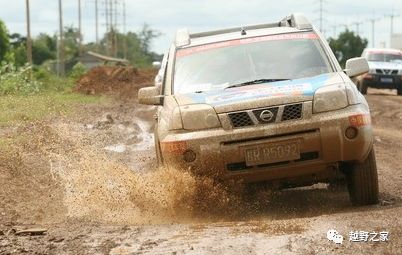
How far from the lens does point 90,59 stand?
98500 millimetres

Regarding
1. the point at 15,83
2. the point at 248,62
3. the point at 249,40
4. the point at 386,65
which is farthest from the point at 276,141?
the point at 15,83

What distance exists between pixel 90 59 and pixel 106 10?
6393mm

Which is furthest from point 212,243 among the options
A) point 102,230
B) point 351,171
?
point 351,171

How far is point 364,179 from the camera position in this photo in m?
6.84

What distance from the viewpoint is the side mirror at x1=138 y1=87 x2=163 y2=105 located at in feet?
25.0

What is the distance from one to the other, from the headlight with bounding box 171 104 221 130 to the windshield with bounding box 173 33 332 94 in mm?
661

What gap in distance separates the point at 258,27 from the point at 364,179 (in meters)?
2.80

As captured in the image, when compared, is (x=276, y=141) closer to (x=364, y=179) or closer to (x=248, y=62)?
(x=364, y=179)

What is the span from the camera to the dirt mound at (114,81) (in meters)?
35.3

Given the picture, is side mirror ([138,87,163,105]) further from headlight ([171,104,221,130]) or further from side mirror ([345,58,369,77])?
side mirror ([345,58,369,77])

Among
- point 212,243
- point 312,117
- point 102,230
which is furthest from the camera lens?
point 312,117

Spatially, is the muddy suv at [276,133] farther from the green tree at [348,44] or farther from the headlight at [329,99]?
the green tree at [348,44]

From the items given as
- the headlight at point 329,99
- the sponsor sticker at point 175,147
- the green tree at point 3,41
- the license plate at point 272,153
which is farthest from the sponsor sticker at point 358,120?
the green tree at point 3,41

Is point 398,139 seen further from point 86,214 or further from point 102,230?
point 102,230
